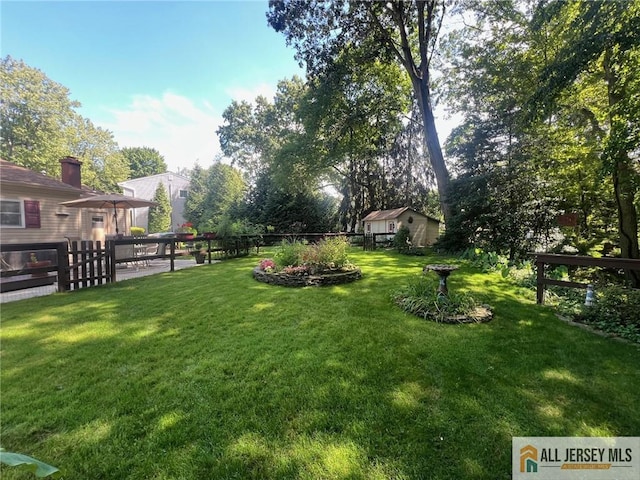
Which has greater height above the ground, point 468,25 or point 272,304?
point 468,25

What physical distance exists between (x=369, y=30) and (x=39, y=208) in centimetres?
1543

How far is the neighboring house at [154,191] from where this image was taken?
23781 mm

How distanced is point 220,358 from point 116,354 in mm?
1264

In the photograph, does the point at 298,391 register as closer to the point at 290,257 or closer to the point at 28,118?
the point at 290,257

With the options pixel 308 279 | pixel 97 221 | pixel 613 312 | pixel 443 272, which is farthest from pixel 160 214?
pixel 613 312

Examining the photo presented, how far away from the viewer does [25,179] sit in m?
9.76

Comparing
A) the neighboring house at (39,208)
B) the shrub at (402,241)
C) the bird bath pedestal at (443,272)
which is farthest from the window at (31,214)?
the shrub at (402,241)

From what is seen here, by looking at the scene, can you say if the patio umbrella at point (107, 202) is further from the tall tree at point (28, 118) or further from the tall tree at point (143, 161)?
the tall tree at point (143, 161)

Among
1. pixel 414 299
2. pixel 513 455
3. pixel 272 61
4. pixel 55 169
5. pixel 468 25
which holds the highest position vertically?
pixel 468 25

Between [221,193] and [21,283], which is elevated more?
[221,193]

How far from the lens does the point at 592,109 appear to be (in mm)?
7715

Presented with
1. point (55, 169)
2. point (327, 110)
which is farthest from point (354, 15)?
point (55, 169)

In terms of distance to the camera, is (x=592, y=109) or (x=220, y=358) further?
(x=592, y=109)

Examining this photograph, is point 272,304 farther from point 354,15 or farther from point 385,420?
point 354,15
